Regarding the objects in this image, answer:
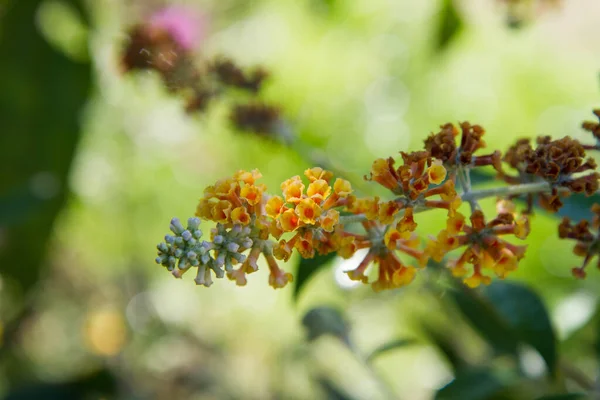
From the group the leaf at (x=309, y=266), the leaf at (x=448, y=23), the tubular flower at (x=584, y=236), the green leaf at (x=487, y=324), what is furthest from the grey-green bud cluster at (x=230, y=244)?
the leaf at (x=448, y=23)

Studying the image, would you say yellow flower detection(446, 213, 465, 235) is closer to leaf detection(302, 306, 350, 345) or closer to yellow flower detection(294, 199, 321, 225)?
yellow flower detection(294, 199, 321, 225)

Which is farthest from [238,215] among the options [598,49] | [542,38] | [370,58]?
[598,49]

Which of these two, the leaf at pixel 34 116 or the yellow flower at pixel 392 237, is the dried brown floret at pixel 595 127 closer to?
the yellow flower at pixel 392 237

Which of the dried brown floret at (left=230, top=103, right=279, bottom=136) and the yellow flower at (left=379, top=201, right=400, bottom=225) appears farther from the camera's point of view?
the dried brown floret at (left=230, top=103, right=279, bottom=136)

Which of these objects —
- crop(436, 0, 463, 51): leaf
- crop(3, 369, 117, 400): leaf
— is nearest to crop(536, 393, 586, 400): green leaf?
crop(436, 0, 463, 51): leaf

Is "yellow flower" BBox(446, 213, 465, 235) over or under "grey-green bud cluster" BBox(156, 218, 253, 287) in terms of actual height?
over

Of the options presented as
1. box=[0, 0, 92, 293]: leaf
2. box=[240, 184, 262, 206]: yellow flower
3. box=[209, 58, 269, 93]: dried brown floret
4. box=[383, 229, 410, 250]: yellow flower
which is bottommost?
box=[383, 229, 410, 250]: yellow flower

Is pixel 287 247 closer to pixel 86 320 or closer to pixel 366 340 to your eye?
pixel 366 340

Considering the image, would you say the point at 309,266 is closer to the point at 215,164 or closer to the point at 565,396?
the point at 565,396
